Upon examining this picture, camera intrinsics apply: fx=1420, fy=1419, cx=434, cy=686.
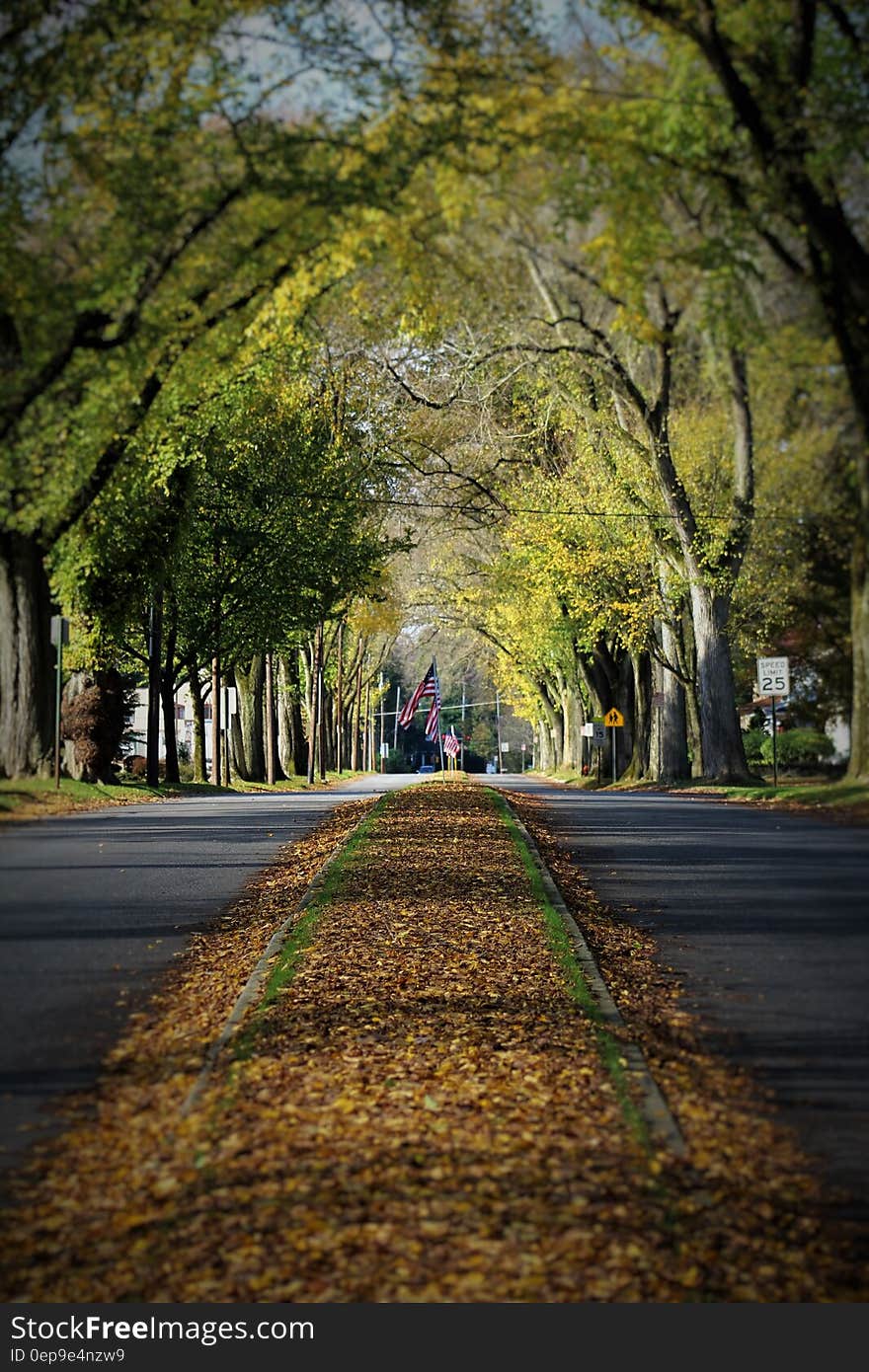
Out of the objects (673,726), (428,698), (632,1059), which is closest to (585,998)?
(632,1059)

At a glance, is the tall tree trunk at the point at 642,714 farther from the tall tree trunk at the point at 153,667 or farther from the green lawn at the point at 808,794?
the green lawn at the point at 808,794

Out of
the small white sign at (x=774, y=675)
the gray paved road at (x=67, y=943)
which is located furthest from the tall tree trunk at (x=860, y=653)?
the gray paved road at (x=67, y=943)

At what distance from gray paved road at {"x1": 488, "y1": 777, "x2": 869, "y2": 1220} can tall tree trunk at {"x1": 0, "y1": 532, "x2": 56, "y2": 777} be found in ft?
8.89

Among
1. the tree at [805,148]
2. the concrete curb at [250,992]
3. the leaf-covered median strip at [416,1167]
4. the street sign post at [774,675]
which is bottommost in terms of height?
the leaf-covered median strip at [416,1167]

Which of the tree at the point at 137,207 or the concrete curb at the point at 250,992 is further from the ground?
the tree at the point at 137,207

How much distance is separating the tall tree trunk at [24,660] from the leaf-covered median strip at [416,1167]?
1.59 metres

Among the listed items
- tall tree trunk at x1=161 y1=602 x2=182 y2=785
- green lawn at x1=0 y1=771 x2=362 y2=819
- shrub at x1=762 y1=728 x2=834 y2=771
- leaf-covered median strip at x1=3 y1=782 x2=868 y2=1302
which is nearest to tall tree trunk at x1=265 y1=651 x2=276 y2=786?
tall tree trunk at x1=161 y1=602 x2=182 y2=785

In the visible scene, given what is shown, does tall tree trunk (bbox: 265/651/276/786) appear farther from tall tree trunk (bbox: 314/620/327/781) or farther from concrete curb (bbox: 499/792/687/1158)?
concrete curb (bbox: 499/792/687/1158)

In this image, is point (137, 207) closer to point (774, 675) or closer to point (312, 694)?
point (774, 675)

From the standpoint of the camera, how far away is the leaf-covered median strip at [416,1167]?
448 centimetres

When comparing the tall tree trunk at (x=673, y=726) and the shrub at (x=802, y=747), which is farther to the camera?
the tall tree trunk at (x=673, y=726)

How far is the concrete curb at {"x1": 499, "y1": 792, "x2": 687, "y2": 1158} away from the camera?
598cm

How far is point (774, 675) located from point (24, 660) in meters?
2.73

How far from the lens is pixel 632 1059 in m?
7.22
